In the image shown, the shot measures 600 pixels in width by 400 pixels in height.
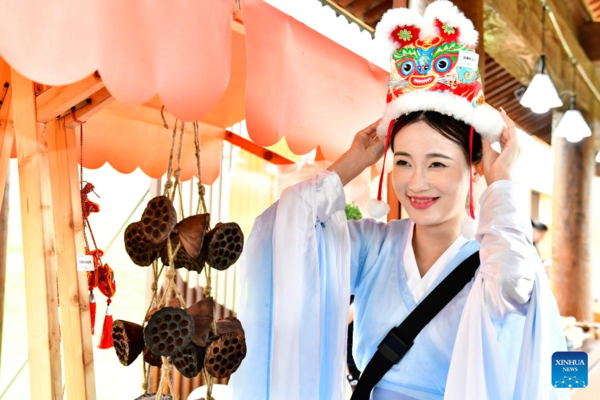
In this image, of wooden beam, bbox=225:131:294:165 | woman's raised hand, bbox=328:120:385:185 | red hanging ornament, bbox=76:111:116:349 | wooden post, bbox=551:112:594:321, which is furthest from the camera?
wooden post, bbox=551:112:594:321

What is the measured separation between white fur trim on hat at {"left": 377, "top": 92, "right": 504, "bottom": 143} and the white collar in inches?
11.5

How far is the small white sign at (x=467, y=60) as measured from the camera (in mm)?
1387

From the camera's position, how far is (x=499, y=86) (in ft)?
23.5

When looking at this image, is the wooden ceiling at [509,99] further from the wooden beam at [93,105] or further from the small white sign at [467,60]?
the wooden beam at [93,105]

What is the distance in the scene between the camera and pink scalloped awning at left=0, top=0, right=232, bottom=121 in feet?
3.01

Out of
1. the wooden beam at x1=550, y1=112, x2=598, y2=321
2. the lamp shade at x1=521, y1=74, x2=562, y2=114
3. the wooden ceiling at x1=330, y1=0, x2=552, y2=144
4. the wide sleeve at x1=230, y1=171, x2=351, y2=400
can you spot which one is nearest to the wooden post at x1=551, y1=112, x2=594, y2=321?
the wooden beam at x1=550, y1=112, x2=598, y2=321

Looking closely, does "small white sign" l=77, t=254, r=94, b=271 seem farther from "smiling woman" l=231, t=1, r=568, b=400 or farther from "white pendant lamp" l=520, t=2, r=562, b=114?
"white pendant lamp" l=520, t=2, r=562, b=114

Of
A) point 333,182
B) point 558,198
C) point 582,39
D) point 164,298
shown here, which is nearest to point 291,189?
point 333,182

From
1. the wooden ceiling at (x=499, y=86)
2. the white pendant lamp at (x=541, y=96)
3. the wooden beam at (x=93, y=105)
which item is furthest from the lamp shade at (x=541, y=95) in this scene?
the wooden beam at (x=93, y=105)

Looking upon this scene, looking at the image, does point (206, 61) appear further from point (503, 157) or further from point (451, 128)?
point (503, 157)

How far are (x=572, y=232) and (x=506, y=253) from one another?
5216 millimetres

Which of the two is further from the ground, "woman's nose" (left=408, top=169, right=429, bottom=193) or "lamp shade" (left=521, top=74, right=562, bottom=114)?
"lamp shade" (left=521, top=74, right=562, bottom=114)

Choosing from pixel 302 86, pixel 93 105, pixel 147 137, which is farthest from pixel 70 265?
pixel 147 137

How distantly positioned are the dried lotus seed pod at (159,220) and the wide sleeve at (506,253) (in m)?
0.71
